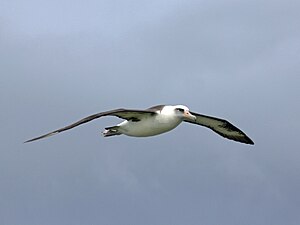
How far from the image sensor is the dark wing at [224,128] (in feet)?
95.3

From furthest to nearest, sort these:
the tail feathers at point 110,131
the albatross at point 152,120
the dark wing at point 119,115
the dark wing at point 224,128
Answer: the dark wing at point 224,128, the tail feathers at point 110,131, the albatross at point 152,120, the dark wing at point 119,115

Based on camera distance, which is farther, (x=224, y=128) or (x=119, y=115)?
(x=224, y=128)

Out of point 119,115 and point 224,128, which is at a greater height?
point 224,128

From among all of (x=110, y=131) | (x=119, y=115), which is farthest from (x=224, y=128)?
(x=119, y=115)

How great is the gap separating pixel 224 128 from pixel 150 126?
623 centimetres

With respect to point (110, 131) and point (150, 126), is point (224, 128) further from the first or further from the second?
point (150, 126)

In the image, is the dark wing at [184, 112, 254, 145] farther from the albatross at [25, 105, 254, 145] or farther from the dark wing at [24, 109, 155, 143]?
the dark wing at [24, 109, 155, 143]

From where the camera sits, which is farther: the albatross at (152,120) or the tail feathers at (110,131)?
the tail feathers at (110,131)

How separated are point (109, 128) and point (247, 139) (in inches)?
255

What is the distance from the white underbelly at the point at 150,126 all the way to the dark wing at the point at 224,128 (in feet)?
14.7

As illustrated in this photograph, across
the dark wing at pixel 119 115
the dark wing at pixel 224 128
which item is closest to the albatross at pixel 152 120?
the dark wing at pixel 119 115

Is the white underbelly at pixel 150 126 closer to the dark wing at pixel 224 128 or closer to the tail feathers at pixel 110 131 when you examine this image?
the tail feathers at pixel 110 131

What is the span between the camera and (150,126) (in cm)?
2419

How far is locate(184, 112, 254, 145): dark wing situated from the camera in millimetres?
29047
